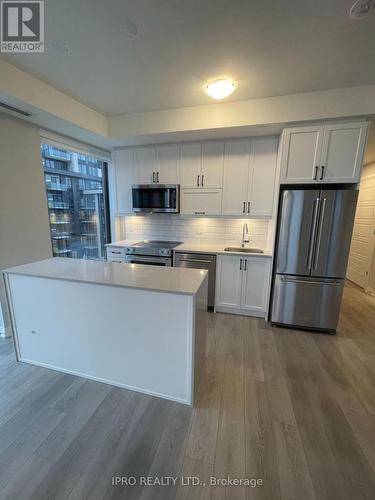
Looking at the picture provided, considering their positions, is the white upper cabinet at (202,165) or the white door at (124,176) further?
the white door at (124,176)

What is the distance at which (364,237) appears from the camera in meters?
4.50

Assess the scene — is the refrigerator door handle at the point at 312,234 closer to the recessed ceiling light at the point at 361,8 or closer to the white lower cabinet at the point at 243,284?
the white lower cabinet at the point at 243,284

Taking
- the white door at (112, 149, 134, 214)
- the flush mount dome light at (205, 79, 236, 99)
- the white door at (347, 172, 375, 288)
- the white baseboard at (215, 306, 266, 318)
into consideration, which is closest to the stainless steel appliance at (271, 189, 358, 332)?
the white baseboard at (215, 306, 266, 318)

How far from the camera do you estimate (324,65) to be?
196 cm

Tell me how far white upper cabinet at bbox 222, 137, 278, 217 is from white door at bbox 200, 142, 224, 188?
8 cm

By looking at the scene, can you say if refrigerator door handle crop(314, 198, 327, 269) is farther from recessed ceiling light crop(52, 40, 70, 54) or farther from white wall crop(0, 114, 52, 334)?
white wall crop(0, 114, 52, 334)

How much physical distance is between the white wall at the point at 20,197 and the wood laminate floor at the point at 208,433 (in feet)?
3.96

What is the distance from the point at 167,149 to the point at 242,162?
1.24m

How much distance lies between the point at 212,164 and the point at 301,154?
1.25 meters

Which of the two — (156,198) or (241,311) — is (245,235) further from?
(156,198)

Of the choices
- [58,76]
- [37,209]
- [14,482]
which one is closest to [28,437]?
[14,482]

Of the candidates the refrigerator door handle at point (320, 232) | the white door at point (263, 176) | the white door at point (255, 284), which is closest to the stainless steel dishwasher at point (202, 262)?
the white door at point (255, 284)

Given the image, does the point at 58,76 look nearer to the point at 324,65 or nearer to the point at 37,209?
the point at 37,209

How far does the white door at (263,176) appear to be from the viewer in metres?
3.08
